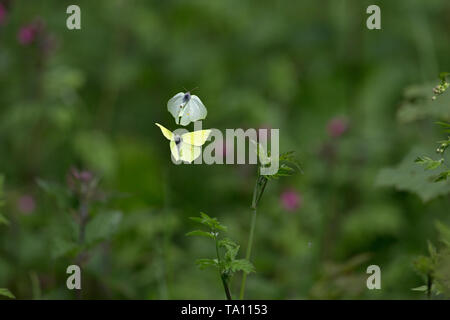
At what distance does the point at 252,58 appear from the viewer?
329cm

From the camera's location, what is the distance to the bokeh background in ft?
6.08

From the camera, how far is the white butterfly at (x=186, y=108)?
3.52 ft

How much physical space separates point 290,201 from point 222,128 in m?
1.13

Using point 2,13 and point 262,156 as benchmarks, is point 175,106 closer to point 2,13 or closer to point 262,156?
point 262,156

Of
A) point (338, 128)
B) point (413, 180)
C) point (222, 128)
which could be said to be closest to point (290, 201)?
point (338, 128)

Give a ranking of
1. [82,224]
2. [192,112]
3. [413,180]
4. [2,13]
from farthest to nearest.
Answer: [2,13], [82,224], [413,180], [192,112]

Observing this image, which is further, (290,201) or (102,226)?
(290,201)

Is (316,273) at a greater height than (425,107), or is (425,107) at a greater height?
(425,107)

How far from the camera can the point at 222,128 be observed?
3.37 m
